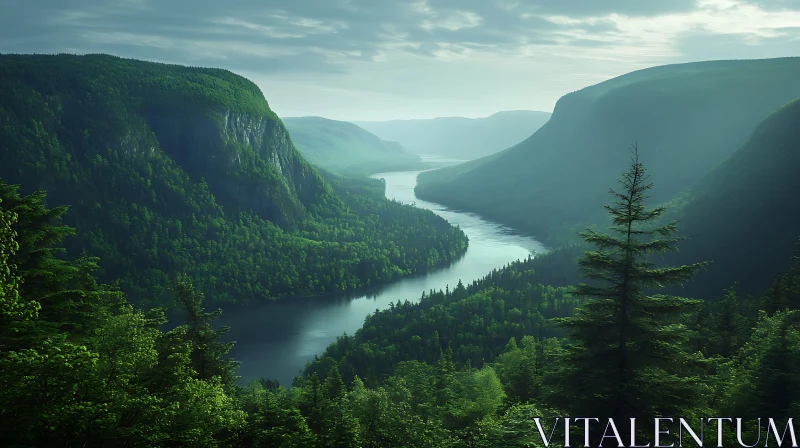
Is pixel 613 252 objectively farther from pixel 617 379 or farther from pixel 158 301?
pixel 158 301

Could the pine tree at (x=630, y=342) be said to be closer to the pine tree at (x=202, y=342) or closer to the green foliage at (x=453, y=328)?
the pine tree at (x=202, y=342)

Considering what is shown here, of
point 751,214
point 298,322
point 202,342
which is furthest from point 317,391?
point 751,214

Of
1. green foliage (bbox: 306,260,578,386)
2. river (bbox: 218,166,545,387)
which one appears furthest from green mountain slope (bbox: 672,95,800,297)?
river (bbox: 218,166,545,387)

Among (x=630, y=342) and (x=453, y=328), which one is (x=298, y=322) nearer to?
(x=453, y=328)

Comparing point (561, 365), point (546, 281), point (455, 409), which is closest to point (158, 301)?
point (546, 281)

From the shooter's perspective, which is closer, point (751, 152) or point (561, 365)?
point (561, 365)

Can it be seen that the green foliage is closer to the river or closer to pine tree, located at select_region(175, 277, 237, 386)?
the river
